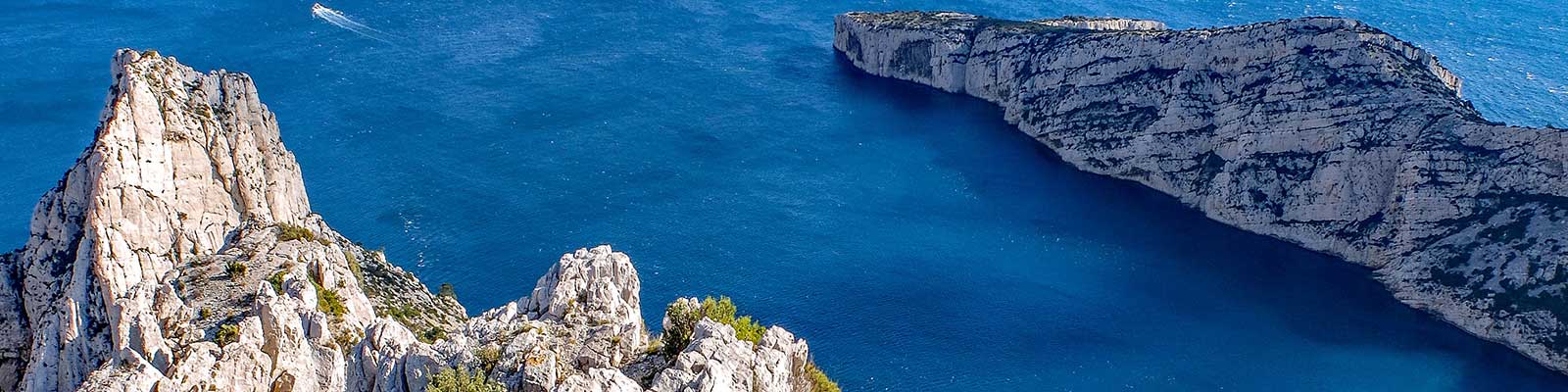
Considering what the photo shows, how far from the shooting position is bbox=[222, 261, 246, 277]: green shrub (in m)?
71.1

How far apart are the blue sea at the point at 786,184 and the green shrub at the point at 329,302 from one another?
27.2 meters

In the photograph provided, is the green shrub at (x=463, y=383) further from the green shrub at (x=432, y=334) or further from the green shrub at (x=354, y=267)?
the green shrub at (x=354, y=267)

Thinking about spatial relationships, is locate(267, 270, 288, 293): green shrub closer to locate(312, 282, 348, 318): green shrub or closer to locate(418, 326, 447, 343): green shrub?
locate(312, 282, 348, 318): green shrub

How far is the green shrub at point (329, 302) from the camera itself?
68.1 meters

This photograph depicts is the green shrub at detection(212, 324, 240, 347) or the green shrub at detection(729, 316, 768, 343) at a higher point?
the green shrub at detection(212, 324, 240, 347)

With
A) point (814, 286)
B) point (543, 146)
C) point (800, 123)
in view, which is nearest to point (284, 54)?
point (543, 146)

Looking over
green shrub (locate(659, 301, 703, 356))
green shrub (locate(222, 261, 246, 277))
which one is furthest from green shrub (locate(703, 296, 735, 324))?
green shrub (locate(222, 261, 246, 277))

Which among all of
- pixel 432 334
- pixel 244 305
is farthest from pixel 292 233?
pixel 244 305

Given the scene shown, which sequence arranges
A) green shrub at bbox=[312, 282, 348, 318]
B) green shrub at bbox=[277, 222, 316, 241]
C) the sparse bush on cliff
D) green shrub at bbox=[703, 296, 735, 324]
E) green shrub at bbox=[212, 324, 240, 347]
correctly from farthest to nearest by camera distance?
green shrub at bbox=[277, 222, 316, 241]
green shrub at bbox=[703, 296, 735, 324]
green shrub at bbox=[312, 282, 348, 318]
the sparse bush on cliff
green shrub at bbox=[212, 324, 240, 347]

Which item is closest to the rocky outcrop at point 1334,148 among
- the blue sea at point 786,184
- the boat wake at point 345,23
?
Result: the blue sea at point 786,184

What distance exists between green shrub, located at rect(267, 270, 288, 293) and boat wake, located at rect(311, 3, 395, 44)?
96204 mm

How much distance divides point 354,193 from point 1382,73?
99.5m

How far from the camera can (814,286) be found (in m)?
104

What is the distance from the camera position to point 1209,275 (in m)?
113
